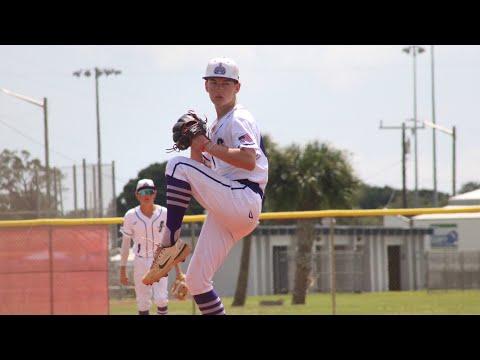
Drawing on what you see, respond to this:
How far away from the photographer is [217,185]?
6.79 m

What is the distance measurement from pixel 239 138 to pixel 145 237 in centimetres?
644

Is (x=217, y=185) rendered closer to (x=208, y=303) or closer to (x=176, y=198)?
→ (x=176, y=198)

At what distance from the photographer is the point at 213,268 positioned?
23.0ft

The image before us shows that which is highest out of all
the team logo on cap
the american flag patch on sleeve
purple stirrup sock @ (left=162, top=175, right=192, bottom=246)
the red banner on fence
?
the team logo on cap

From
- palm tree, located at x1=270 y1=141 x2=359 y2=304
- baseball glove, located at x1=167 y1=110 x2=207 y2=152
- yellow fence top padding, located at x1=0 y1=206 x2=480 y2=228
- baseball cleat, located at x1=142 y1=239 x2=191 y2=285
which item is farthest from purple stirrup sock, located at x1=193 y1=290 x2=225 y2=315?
palm tree, located at x1=270 y1=141 x2=359 y2=304

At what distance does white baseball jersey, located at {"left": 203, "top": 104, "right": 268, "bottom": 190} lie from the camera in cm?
687

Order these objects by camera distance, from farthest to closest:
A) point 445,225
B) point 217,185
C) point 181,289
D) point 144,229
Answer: point 445,225 < point 144,229 < point 181,289 < point 217,185

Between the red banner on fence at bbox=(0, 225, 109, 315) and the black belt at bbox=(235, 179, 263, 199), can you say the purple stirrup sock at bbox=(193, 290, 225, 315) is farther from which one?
the red banner on fence at bbox=(0, 225, 109, 315)

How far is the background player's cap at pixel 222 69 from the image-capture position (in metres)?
6.97

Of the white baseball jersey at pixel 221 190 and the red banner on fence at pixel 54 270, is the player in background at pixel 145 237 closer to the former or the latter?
the red banner on fence at pixel 54 270

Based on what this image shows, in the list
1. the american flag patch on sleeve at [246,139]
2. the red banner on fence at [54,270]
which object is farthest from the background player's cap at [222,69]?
the red banner on fence at [54,270]

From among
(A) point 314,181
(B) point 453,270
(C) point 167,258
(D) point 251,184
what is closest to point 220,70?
(D) point 251,184

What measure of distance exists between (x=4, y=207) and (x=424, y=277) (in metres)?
11.2
